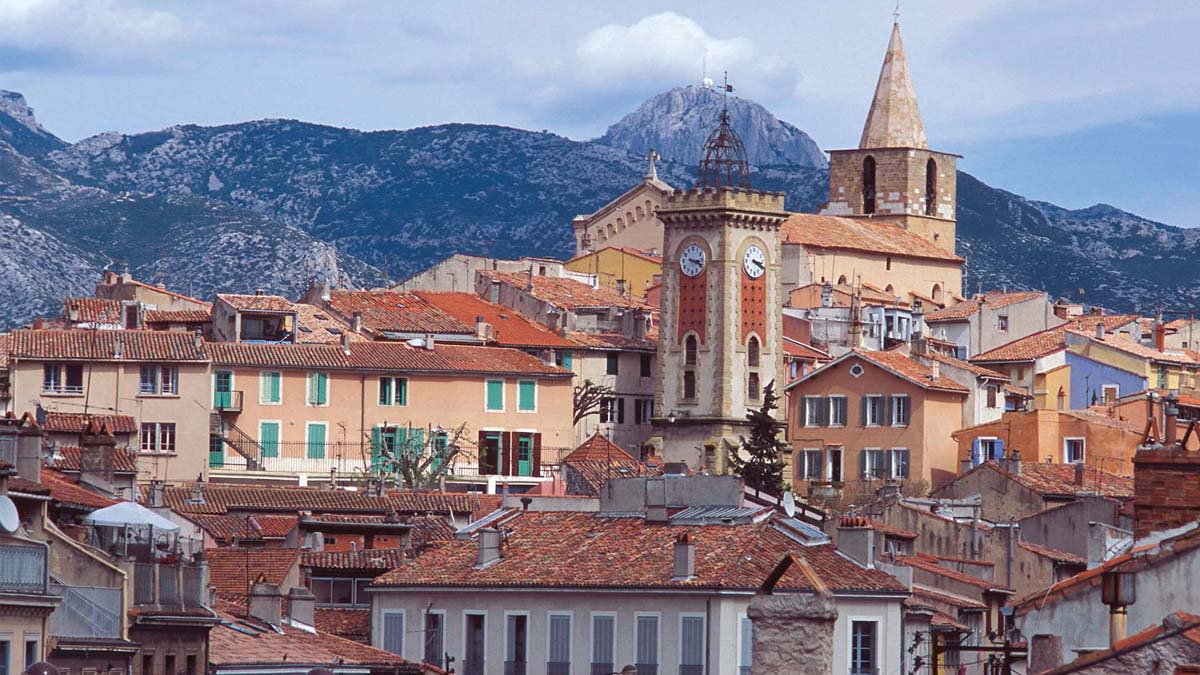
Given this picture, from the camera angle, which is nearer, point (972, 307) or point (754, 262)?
point (754, 262)

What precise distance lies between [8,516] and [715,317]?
78.1 metres

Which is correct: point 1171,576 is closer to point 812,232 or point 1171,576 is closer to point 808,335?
point 808,335

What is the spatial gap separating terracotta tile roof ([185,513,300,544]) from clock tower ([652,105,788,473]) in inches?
1655

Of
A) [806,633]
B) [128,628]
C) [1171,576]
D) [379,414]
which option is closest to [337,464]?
[379,414]

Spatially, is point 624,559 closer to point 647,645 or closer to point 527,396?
point 647,645

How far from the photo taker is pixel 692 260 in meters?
117

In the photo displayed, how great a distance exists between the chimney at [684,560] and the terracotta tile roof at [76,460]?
12270mm

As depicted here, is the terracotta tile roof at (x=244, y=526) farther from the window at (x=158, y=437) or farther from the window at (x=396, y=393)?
the window at (x=396, y=393)

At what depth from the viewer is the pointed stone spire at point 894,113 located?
158875 mm

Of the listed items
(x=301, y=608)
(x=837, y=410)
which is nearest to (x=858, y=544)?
(x=301, y=608)

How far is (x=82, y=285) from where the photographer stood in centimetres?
18125

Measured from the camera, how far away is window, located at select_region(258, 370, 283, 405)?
101875 mm

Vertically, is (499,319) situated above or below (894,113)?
below

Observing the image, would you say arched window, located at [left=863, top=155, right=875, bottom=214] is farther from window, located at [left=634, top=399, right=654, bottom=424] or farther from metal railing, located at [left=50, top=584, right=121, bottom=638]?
metal railing, located at [left=50, top=584, right=121, bottom=638]
